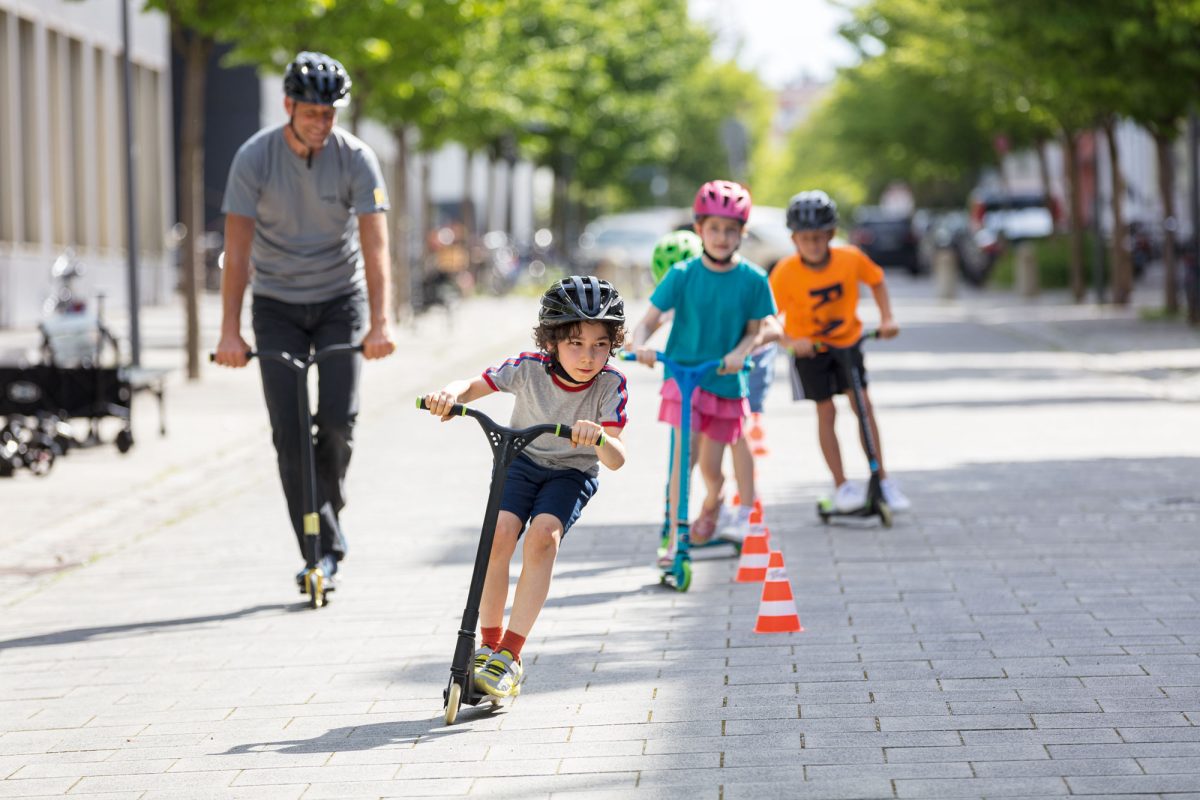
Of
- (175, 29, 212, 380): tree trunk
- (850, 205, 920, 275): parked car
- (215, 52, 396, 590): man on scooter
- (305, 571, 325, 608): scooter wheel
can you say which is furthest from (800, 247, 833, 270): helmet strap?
(850, 205, 920, 275): parked car

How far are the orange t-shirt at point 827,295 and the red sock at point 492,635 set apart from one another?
13.8 feet

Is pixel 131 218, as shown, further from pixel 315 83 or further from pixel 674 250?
pixel 315 83

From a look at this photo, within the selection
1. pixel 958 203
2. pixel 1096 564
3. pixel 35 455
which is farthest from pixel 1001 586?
pixel 958 203

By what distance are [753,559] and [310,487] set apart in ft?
5.79

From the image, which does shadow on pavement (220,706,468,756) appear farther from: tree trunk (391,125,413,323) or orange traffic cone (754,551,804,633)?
tree trunk (391,125,413,323)

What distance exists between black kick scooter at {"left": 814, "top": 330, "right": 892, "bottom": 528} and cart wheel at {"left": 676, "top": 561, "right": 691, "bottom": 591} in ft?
6.65

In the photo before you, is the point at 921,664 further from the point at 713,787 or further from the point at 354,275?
the point at 354,275

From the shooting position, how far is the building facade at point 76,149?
28469 mm

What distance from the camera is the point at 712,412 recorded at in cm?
938

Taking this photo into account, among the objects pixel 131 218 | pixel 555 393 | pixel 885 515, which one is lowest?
pixel 885 515

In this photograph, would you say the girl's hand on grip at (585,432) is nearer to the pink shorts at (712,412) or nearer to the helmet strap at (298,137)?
the helmet strap at (298,137)

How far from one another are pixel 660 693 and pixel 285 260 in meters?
2.86

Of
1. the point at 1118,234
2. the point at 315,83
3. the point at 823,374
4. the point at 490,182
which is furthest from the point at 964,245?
the point at 315,83

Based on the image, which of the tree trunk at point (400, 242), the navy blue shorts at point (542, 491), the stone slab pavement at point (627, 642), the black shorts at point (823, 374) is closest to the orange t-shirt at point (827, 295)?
the black shorts at point (823, 374)
